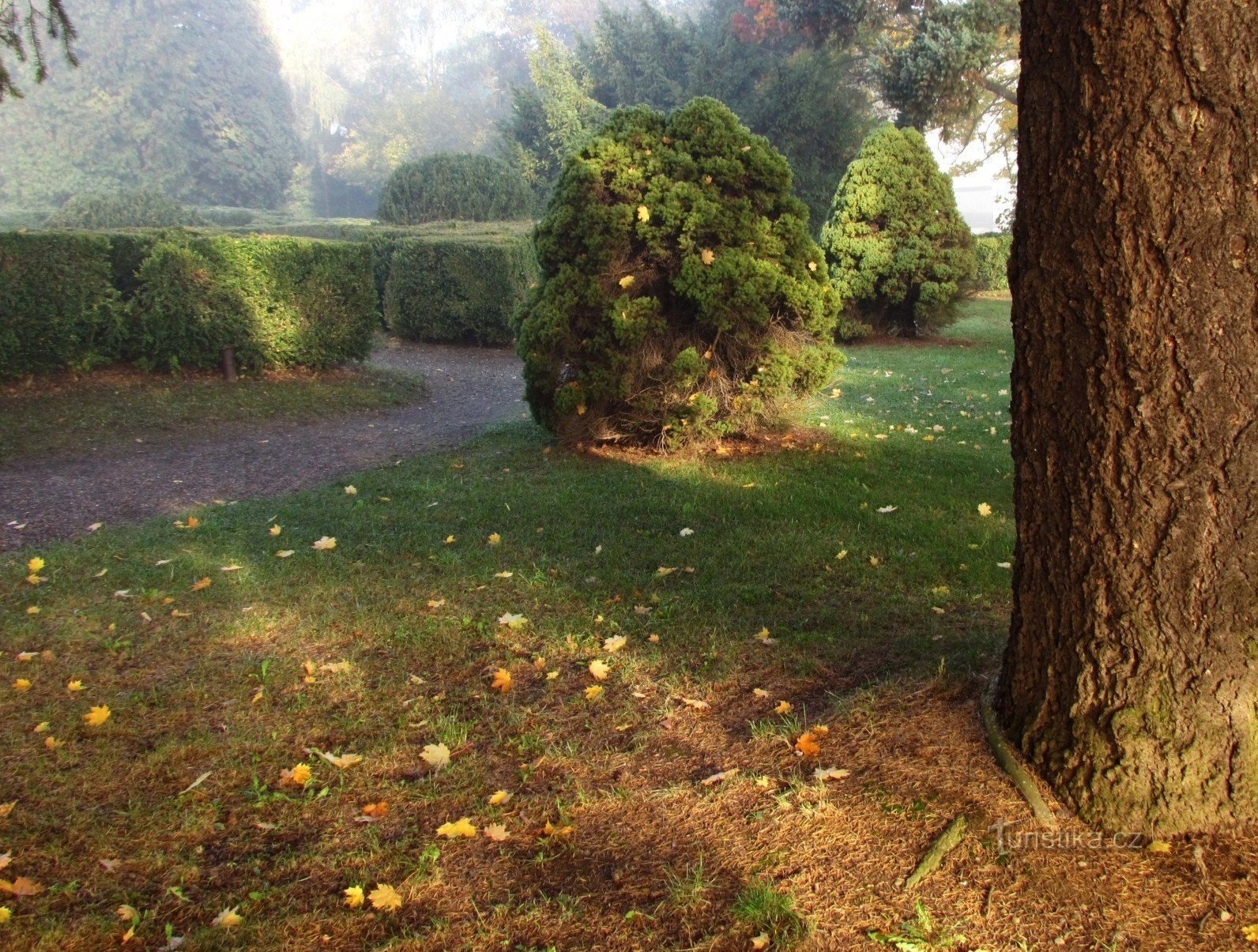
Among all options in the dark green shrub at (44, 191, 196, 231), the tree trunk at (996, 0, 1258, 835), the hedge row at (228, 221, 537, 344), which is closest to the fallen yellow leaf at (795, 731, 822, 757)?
the tree trunk at (996, 0, 1258, 835)

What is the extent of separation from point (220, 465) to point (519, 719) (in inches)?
220

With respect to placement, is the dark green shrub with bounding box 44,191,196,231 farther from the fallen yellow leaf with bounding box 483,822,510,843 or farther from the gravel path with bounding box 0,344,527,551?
the fallen yellow leaf with bounding box 483,822,510,843

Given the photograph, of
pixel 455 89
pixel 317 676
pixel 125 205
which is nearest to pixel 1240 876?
pixel 317 676

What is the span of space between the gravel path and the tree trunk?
5861 millimetres

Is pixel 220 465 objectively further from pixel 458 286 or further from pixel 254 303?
pixel 458 286

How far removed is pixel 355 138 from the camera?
50.2 metres

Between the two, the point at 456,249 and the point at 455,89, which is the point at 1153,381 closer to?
the point at 456,249

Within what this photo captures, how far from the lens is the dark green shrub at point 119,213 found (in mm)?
19609

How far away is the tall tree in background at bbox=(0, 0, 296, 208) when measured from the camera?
3738cm

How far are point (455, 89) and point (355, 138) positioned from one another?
518 inches

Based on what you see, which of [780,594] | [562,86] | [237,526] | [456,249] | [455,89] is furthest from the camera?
[455,89]

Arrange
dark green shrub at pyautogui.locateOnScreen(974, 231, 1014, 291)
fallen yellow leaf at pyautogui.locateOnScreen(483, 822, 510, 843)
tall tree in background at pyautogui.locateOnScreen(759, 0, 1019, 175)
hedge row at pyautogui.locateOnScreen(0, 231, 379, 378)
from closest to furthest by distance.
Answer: fallen yellow leaf at pyautogui.locateOnScreen(483, 822, 510, 843) < hedge row at pyautogui.locateOnScreen(0, 231, 379, 378) < tall tree in background at pyautogui.locateOnScreen(759, 0, 1019, 175) < dark green shrub at pyautogui.locateOnScreen(974, 231, 1014, 291)

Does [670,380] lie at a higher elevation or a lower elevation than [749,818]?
higher

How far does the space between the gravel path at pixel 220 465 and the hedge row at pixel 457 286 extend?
3.83 m
